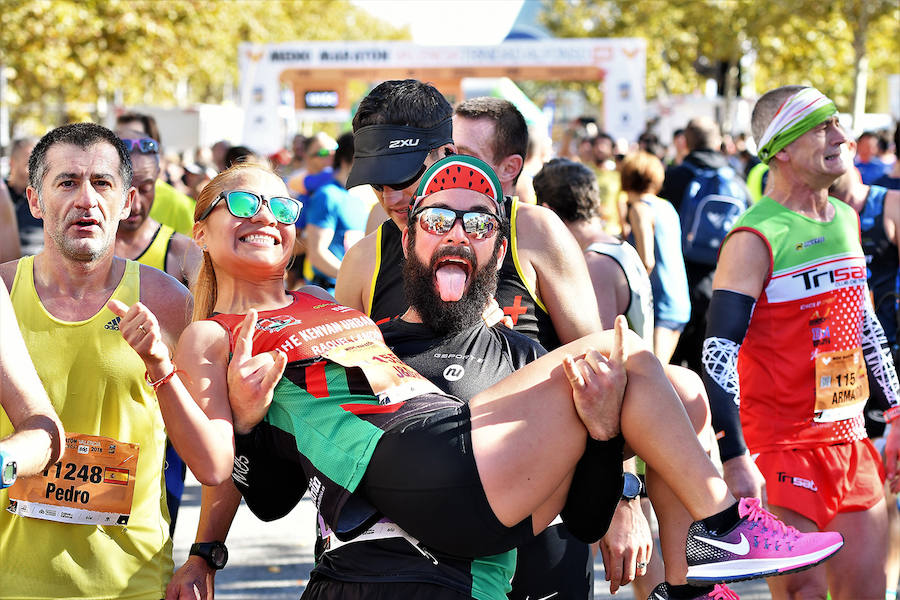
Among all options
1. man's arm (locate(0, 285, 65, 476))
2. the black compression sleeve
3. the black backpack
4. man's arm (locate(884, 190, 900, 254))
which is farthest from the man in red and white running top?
the black backpack

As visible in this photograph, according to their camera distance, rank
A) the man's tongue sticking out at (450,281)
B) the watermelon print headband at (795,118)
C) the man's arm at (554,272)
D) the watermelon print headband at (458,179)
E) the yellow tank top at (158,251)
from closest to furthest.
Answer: the man's tongue sticking out at (450,281)
the watermelon print headband at (458,179)
the man's arm at (554,272)
the watermelon print headband at (795,118)
the yellow tank top at (158,251)

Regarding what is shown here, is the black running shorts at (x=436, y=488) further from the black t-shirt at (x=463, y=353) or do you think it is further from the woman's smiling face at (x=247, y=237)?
the woman's smiling face at (x=247, y=237)

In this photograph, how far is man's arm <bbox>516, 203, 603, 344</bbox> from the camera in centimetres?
361

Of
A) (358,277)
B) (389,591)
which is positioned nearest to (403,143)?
(358,277)

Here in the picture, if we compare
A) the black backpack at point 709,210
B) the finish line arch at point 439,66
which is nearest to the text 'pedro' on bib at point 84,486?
the black backpack at point 709,210

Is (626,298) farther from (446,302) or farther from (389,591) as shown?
(389,591)

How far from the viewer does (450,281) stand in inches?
123

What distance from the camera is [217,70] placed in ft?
122

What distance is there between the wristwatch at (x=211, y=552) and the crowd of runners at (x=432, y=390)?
13 mm

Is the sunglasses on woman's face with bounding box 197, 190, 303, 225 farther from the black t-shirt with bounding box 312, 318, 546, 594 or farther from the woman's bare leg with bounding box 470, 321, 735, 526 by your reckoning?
the woman's bare leg with bounding box 470, 321, 735, 526

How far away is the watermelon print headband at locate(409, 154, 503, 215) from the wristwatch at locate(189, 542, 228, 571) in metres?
1.14

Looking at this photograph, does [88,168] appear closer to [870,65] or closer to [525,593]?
[525,593]

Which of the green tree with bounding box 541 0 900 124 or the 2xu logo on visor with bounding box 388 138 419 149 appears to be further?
the green tree with bounding box 541 0 900 124

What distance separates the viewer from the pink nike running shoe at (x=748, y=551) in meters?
2.79
